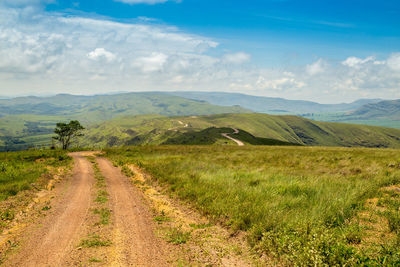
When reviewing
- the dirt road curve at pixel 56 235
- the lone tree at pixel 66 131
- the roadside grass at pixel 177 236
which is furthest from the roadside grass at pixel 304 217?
the lone tree at pixel 66 131

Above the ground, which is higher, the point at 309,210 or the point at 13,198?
the point at 309,210

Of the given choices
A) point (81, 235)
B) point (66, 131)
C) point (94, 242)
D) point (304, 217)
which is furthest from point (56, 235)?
point (66, 131)

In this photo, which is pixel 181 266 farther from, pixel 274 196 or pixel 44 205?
pixel 44 205

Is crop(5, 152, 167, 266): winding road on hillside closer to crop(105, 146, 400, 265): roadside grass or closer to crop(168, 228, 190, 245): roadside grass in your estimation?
crop(168, 228, 190, 245): roadside grass

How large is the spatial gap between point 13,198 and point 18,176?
231 inches

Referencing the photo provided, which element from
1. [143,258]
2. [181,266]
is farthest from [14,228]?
[181,266]

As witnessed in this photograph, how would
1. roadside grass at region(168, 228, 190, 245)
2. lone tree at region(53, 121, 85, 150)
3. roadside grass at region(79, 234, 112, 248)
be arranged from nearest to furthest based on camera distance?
roadside grass at region(79, 234, 112, 248) → roadside grass at region(168, 228, 190, 245) → lone tree at region(53, 121, 85, 150)

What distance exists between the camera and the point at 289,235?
7094mm

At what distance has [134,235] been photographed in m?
Answer: 8.20

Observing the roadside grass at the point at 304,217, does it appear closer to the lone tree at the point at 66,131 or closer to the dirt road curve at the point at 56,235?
the dirt road curve at the point at 56,235

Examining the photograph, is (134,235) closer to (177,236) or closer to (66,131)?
(177,236)

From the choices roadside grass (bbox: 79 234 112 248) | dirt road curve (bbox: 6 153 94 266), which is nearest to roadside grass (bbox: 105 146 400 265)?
roadside grass (bbox: 79 234 112 248)

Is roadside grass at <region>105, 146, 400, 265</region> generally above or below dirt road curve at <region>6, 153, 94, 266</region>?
above

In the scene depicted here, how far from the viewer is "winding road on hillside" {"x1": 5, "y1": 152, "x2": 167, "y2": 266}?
21.7ft
